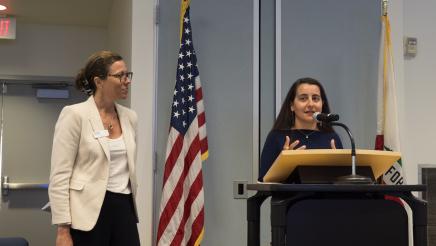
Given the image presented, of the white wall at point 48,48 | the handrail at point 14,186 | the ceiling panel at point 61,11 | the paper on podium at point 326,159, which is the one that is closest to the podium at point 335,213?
the paper on podium at point 326,159

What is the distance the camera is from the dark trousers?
2.25 m

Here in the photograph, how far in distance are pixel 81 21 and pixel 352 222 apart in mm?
5051

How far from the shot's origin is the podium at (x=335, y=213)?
1.66 meters

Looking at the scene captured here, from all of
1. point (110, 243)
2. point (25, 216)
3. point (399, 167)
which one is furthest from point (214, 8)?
point (25, 216)

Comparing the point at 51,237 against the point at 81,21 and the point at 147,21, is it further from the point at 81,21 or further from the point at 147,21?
the point at 147,21

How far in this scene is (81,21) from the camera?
6.12 metres

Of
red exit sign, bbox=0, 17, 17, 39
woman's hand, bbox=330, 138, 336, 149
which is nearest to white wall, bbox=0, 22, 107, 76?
red exit sign, bbox=0, 17, 17, 39

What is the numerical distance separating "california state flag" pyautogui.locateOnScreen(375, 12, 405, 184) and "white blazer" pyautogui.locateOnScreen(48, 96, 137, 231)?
209 cm

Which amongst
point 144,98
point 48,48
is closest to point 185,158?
point 144,98

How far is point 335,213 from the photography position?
1.70 meters

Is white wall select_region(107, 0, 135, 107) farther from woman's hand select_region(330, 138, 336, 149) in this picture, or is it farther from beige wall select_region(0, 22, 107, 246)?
woman's hand select_region(330, 138, 336, 149)

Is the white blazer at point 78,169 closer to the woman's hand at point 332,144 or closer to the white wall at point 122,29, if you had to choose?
the woman's hand at point 332,144

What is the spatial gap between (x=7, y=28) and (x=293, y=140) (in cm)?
429

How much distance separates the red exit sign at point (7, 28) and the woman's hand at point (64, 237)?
414 centimetres
